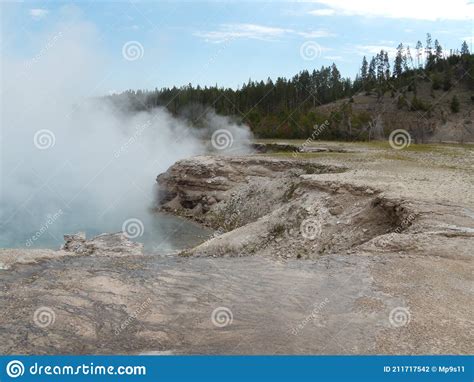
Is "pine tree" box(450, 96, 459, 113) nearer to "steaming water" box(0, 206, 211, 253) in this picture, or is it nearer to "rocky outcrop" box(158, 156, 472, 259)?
"rocky outcrop" box(158, 156, 472, 259)

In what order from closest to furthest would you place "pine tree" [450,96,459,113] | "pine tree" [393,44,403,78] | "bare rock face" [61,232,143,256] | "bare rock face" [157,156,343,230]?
"bare rock face" [61,232,143,256] → "bare rock face" [157,156,343,230] → "pine tree" [450,96,459,113] → "pine tree" [393,44,403,78]

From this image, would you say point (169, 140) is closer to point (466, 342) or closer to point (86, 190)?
point (86, 190)

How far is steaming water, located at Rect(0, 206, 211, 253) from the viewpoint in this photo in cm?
2812

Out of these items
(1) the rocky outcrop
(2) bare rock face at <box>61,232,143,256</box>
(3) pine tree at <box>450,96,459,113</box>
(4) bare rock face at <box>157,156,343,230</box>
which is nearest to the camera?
(1) the rocky outcrop

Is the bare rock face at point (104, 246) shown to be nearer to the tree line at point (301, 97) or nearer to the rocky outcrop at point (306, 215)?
the rocky outcrop at point (306, 215)

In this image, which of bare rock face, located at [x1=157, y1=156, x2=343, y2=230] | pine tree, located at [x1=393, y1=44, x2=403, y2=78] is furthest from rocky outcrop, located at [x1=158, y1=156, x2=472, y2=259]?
pine tree, located at [x1=393, y1=44, x2=403, y2=78]

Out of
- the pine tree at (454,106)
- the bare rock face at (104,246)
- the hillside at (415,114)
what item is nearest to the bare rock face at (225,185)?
the bare rock face at (104,246)

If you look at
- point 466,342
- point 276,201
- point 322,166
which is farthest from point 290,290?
point 322,166

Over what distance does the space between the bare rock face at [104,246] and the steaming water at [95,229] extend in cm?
369

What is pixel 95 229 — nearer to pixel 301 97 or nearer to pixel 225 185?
pixel 225 185

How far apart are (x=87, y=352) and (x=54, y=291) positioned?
114 inches

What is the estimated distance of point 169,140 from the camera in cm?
6806

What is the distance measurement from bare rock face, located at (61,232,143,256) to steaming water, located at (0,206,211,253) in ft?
12.1

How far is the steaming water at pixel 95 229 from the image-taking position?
28.1m
